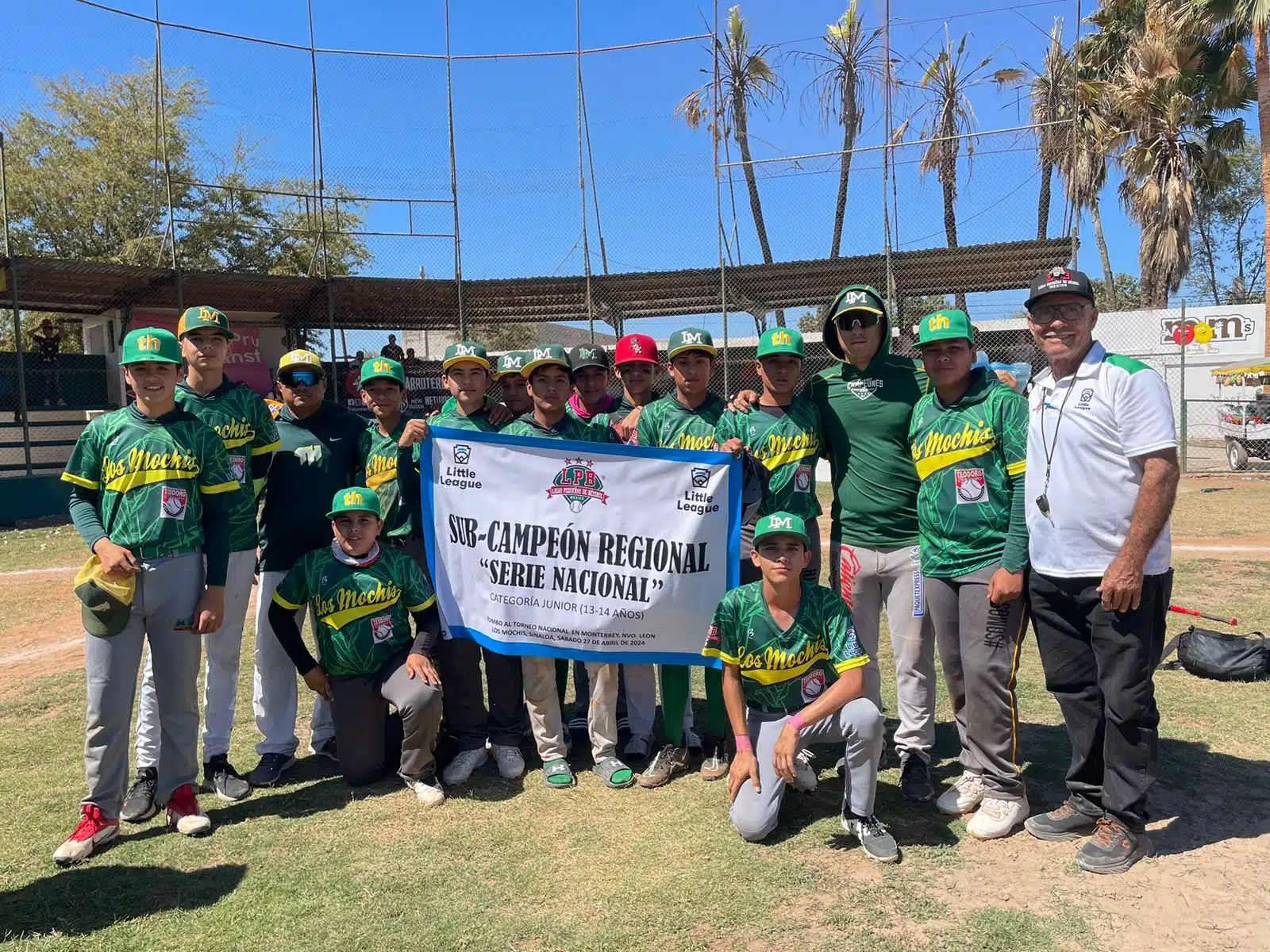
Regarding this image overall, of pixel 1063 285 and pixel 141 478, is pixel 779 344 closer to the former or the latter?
pixel 1063 285

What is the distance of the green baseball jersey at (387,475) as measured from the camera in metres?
4.91

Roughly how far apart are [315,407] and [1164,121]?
28.9m

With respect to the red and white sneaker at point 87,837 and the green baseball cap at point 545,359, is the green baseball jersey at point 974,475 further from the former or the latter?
the red and white sneaker at point 87,837

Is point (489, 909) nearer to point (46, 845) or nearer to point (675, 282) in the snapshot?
point (46, 845)

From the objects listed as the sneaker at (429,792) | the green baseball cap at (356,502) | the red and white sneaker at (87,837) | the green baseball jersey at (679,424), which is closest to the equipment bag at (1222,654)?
the green baseball jersey at (679,424)

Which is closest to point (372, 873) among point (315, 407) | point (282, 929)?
point (282, 929)

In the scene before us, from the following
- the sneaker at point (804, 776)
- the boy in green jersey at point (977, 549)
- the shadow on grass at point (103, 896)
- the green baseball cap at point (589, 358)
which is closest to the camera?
the shadow on grass at point (103, 896)

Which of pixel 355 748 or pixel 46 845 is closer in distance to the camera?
pixel 46 845

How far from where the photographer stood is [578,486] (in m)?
4.73

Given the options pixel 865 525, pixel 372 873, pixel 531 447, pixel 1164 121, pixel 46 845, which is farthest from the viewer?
pixel 1164 121

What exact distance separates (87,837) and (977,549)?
4.18 meters

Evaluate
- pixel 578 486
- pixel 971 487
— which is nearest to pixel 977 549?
pixel 971 487

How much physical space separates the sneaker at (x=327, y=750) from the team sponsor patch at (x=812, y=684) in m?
2.73

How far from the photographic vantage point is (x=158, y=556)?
397cm
